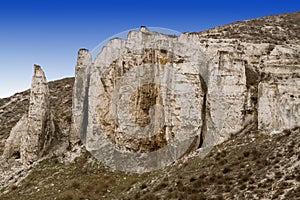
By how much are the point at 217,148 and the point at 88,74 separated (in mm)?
11562

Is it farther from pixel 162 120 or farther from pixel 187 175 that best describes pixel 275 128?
pixel 162 120

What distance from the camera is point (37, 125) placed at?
32.6m

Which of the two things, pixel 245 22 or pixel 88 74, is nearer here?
pixel 88 74

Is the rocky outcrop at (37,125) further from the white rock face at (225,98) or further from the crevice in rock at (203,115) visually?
the white rock face at (225,98)

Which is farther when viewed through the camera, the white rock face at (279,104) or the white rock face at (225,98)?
the white rock face at (225,98)

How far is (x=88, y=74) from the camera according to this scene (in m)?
32.3

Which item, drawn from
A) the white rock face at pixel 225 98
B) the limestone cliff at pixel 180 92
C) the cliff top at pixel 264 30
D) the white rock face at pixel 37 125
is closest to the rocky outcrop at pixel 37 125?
the white rock face at pixel 37 125

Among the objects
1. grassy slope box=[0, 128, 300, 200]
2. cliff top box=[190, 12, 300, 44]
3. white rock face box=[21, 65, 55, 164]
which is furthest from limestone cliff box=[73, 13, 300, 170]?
cliff top box=[190, 12, 300, 44]

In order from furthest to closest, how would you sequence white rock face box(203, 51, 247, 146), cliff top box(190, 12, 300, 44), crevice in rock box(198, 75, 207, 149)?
cliff top box(190, 12, 300, 44) → crevice in rock box(198, 75, 207, 149) → white rock face box(203, 51, 247, 146)

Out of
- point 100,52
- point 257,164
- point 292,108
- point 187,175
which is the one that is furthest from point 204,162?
point 100,52

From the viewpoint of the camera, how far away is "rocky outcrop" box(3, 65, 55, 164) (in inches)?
1280

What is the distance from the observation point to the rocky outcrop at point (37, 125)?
32500mm

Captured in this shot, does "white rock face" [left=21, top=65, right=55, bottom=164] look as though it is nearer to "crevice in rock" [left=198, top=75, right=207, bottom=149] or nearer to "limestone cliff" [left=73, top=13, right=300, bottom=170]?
"limestone cliff" [left=73, top=13, right=300, bottom=170]

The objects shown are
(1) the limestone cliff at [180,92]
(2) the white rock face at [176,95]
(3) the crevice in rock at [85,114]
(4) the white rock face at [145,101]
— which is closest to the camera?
(1) the limestone cliff at [180,92]
